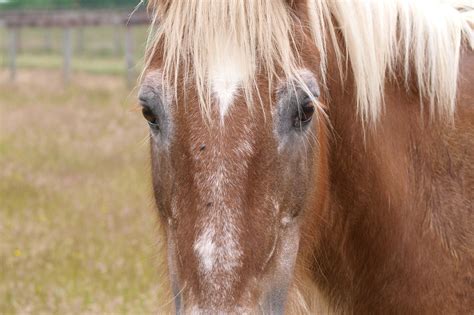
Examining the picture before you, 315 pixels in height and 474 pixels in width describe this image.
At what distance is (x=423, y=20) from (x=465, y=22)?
0.23 meters

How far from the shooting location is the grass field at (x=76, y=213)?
6.66 m

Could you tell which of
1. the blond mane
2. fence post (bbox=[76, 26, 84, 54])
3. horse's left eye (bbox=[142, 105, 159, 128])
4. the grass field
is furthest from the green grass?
horse's left eye (bbox=[142, 105, 159, 128])

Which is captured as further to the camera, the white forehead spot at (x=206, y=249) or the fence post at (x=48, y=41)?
the fence post at (x=48, y=41)

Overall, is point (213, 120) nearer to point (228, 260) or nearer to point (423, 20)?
point (228, 260)

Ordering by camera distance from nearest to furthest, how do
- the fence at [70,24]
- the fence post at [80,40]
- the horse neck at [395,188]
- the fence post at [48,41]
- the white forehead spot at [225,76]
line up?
the white forehead spot at [225,76] < the horse neck at [395,188] < the fence at [70,24] < the fence post at [80,40] < the fence post at [48,41]

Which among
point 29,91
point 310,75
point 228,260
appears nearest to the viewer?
point 228,260

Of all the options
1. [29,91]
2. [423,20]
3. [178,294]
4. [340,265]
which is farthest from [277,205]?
[29,91]

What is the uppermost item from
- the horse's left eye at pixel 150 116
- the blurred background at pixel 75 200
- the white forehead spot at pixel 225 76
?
the white forehead spot at pixel 225 76

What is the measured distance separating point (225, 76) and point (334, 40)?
1.90 feet

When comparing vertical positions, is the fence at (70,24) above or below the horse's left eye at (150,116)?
below

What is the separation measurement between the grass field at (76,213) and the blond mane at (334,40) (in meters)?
0.56

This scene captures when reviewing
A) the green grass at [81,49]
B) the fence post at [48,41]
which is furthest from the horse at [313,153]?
the fence post at [48,41]

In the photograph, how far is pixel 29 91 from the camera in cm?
1997

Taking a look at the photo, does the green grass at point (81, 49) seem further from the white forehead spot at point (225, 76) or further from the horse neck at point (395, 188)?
the white forehead spot at point (225, 76)
